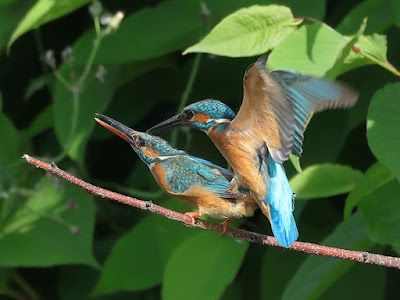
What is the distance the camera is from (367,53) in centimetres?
192

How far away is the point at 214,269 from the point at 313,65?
64 cm

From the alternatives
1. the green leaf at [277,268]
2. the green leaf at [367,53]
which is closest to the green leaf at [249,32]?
the green leaf at [367,53]

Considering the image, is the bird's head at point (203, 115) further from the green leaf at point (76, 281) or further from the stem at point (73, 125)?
the green leaf at point (76, 281)

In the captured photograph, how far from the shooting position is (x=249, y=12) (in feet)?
6.23

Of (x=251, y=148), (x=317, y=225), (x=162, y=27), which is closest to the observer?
(x=251, y=148)

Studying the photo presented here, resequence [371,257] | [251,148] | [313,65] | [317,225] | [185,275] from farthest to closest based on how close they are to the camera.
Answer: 1. [317,225]
2. [185,275]
3. [313,65]
4. [251,148]
5. [371,257]

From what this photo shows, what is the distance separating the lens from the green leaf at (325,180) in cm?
203

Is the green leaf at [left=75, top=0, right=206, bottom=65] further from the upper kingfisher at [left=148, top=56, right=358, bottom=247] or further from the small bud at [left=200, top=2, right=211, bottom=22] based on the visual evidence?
the upper kingfisher at [left=148, top=56, right=358, bottom=247]

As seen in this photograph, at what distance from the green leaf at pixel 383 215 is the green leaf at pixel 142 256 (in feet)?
1.91

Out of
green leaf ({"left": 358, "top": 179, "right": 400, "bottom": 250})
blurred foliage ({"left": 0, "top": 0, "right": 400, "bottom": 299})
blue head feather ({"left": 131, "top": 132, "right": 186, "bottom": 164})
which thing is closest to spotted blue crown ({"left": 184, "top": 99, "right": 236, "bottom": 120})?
blue head feather ({"left": 131, "top": 132, "right": 186, "bottom": 164})

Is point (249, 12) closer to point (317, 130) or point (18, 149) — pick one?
point (317, 130)

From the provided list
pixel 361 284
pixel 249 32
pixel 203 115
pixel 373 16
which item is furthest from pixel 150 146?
pixel 361 284

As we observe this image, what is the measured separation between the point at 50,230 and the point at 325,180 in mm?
835

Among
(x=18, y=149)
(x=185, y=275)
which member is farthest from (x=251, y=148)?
(x=18, y=149)
